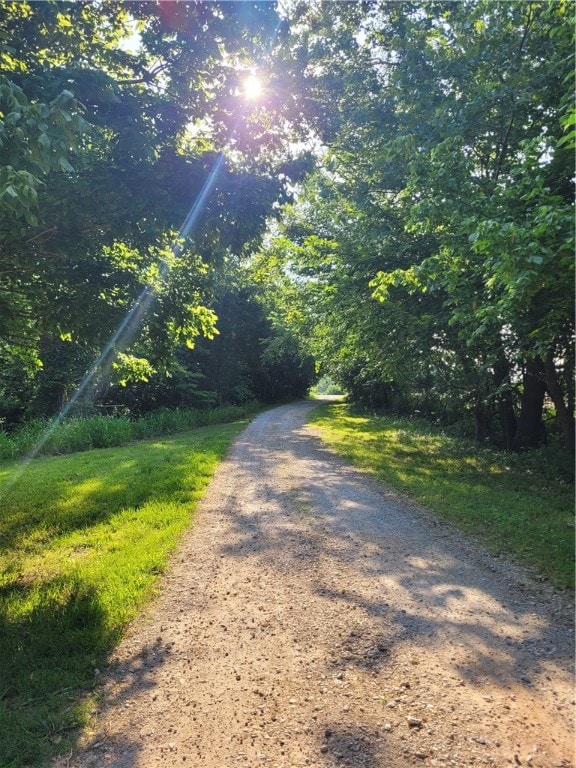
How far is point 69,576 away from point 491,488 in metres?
6.63

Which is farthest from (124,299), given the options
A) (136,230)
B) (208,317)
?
(208,317)

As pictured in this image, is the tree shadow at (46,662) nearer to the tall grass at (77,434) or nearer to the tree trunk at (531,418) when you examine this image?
the tall grass at (77,434)

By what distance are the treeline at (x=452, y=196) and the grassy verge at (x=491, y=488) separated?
1264 millimetres

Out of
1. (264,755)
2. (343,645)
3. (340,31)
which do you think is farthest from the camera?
(340,31)

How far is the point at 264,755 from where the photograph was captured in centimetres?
225

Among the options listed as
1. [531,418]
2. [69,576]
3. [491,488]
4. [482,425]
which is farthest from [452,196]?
[482,425]

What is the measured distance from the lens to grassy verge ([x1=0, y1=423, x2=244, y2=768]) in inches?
103

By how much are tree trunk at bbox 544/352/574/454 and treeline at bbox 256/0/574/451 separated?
46 millimetres

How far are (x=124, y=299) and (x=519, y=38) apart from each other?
22.1ft

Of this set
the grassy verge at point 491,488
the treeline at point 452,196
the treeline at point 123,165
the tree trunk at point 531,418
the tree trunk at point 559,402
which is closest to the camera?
the treeline at point 123,165

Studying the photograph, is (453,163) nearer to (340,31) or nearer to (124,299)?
(124,299)

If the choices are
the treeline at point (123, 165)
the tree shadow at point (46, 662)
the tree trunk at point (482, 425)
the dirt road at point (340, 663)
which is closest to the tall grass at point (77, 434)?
the treeline at point (123, 165)

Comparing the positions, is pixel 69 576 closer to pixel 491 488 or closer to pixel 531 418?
pixel 491 488

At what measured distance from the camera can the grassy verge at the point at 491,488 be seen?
5001 millimetres
